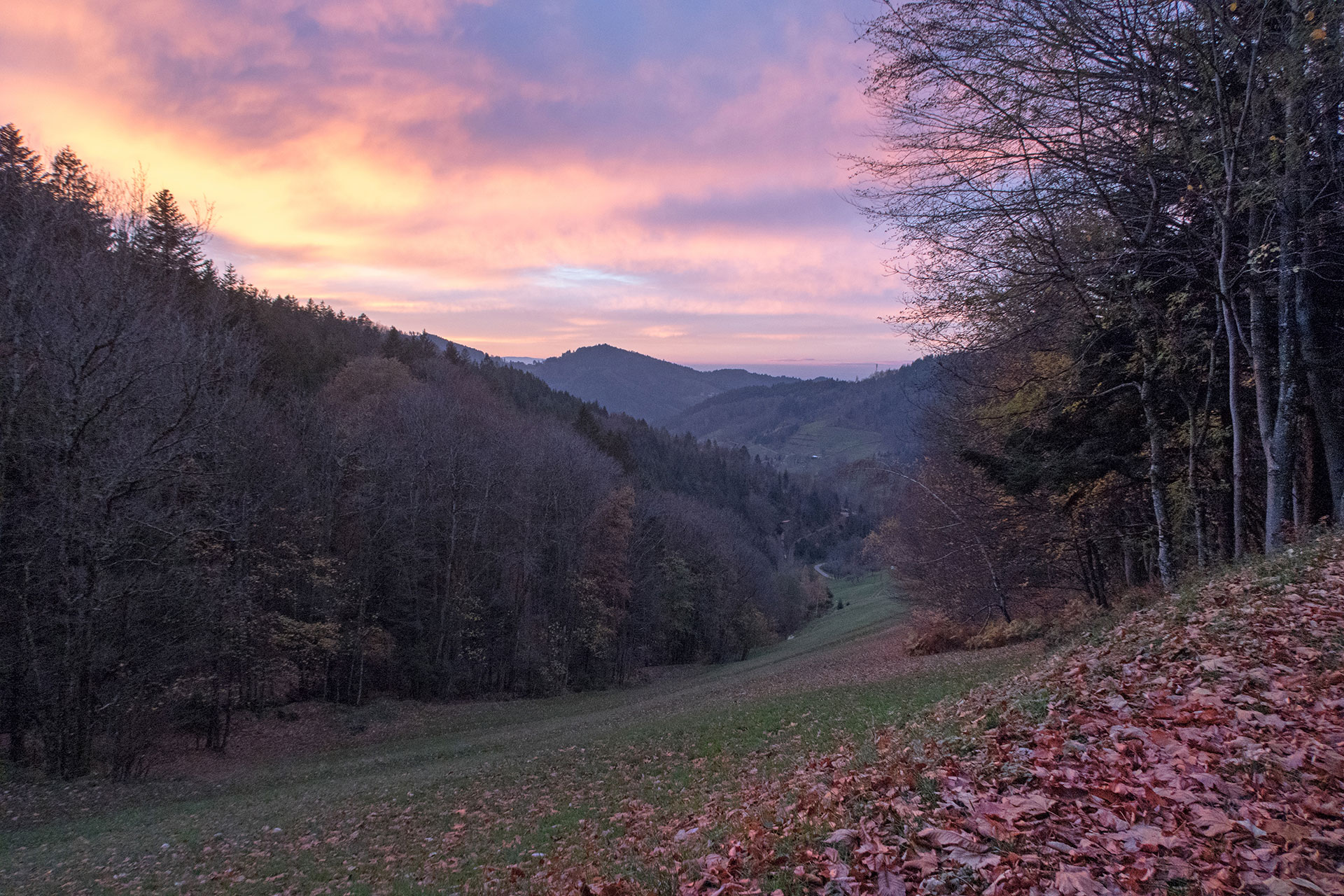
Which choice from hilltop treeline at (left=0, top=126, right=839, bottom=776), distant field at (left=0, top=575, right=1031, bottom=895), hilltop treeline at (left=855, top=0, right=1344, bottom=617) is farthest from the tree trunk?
hilltop treeline at (left=0, top=126, right=839, bottom=776)

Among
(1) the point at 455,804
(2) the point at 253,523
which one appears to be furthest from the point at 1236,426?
(2) the point at 253,523

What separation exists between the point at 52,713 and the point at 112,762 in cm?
188

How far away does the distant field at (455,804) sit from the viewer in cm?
790

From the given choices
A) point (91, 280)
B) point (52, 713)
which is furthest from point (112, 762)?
point (91, 280)

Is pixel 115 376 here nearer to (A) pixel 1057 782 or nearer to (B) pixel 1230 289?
(A) pixel 1057 782

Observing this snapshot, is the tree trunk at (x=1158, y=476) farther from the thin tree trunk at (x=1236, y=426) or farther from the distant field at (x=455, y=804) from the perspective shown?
the distant field at (x=455, y=804)

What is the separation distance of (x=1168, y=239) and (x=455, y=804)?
1514 centimetres

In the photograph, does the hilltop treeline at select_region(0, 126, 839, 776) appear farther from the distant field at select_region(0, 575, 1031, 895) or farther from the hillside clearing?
the hillside clearing

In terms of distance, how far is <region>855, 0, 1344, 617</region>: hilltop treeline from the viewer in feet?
29.9

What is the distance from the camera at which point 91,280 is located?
643 inches

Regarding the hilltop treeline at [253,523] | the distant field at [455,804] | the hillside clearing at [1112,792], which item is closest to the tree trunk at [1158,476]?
the distant field at [455,804]

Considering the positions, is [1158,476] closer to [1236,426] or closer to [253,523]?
[1236,426]

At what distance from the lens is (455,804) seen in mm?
11250

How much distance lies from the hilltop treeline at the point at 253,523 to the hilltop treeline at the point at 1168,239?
1869cm
